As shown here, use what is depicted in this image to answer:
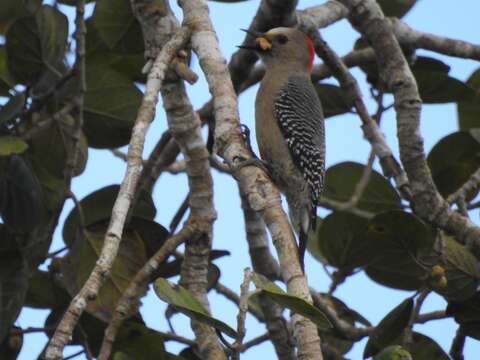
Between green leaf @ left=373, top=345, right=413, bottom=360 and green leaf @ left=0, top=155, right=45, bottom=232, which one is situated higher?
green leaf @ left=0, top=155, right=45, bottom=232

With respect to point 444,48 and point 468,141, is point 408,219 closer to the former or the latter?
point 468,141

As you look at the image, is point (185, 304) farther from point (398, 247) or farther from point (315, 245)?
point (315, 245)

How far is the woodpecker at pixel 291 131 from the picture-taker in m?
6.09

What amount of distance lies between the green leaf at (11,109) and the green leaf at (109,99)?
702 mm

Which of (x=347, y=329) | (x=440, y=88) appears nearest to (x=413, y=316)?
(x=347, y=329)

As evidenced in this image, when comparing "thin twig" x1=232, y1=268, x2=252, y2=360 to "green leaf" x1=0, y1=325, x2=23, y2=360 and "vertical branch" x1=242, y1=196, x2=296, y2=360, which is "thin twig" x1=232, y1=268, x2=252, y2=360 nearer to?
"green leaf" x1=0, y1=325, x2=23, y2=360

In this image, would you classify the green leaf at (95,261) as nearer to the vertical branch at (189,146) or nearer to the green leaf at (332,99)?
the vertical branch at (189,146)

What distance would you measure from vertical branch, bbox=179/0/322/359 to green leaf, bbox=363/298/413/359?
3.44ft

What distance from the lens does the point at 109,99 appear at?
210 inches

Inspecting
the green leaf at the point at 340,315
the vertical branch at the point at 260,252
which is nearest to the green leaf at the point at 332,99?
the vertical branch at the point at 260,252

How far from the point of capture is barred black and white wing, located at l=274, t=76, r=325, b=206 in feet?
20.4

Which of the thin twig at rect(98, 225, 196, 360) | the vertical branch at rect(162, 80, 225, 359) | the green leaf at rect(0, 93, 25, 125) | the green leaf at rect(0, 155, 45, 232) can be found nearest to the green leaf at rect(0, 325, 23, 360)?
the green leaf at rect(0, 155, 45, 232)

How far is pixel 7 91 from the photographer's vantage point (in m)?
5.26

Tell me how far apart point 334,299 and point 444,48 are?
1897 mm
